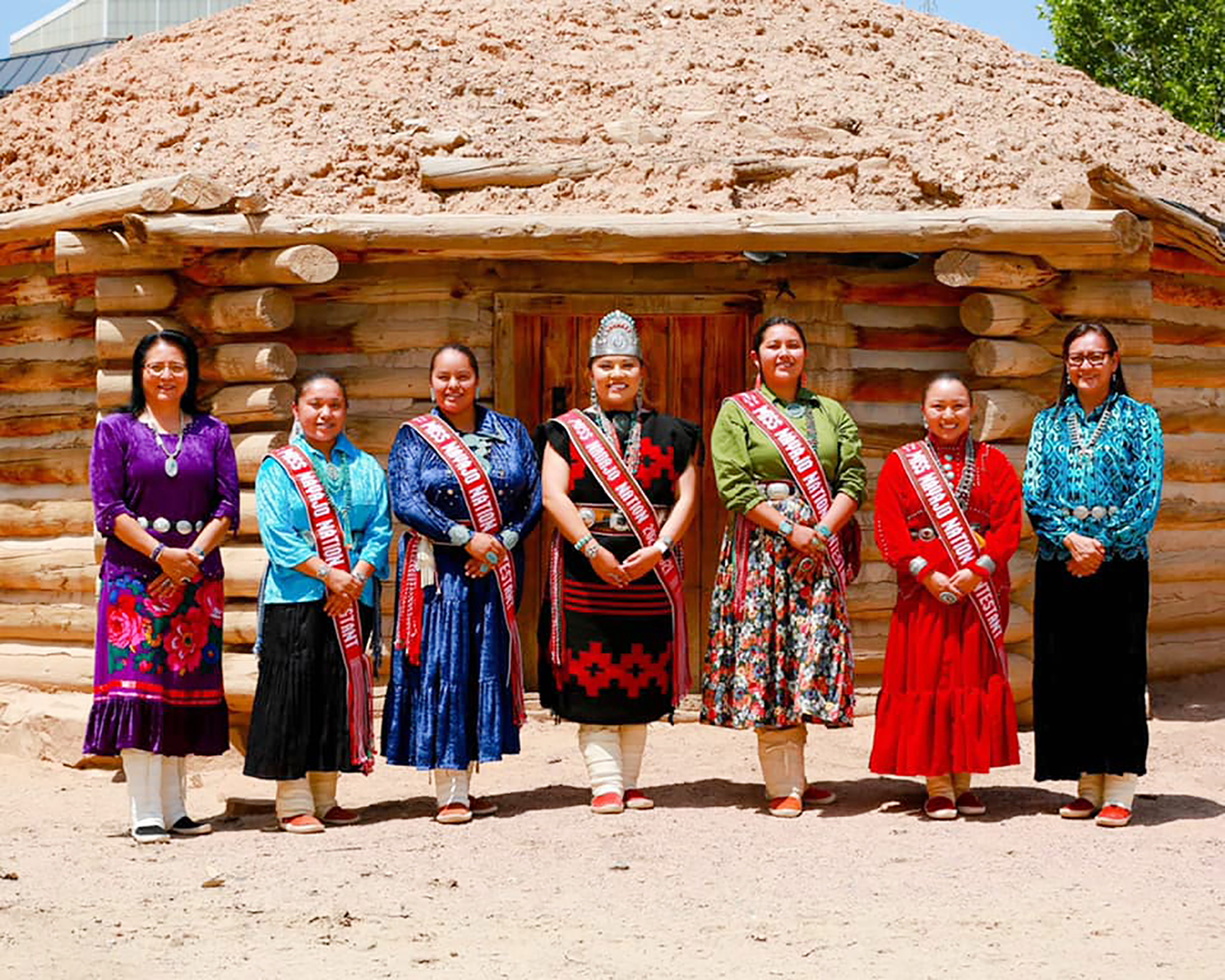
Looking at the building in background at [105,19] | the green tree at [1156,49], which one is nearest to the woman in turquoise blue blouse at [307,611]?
the green tree at [1156,49]

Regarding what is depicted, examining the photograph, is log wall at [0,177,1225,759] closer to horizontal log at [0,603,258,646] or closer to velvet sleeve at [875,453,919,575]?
horizontal log at [0,603,258,646]

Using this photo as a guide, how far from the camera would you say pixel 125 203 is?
27.1ft

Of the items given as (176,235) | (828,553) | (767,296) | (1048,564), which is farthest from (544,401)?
(1048,564)

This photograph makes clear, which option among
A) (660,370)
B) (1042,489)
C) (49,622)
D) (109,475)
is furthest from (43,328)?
(1042,489)

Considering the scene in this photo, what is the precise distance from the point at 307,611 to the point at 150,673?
0.66 meters

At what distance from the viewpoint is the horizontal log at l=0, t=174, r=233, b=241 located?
816 centimetres

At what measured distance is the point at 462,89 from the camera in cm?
1020

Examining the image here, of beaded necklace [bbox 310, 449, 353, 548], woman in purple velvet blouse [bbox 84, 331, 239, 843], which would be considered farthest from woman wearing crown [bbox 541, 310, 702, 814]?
woman in purple velvet blouse [bbox 84, 331, 239, 843]

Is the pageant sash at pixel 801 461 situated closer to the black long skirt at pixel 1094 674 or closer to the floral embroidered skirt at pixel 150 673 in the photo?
the black long skirt at pixel 1094 674

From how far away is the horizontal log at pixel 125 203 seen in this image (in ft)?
26.8

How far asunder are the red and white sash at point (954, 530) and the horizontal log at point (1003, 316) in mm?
2100

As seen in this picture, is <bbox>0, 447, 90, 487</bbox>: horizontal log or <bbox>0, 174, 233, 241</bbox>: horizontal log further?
<bbox>0, 447, 90, 487</bbox>: horizontal log

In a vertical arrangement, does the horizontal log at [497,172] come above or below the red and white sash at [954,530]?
above

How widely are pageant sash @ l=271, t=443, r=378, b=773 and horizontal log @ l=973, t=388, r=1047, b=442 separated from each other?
367 centimetres
